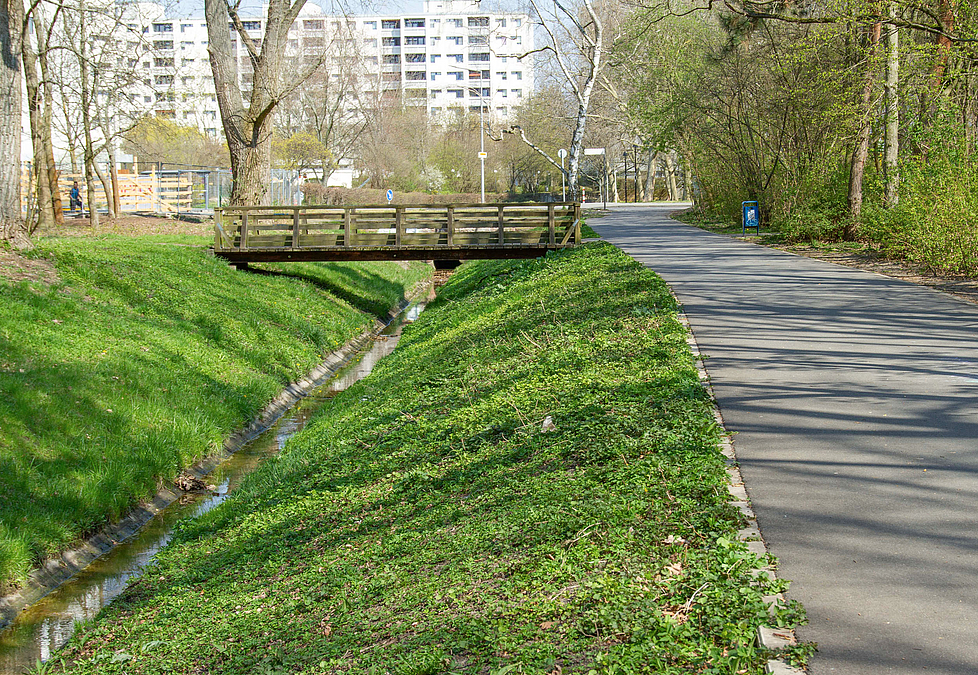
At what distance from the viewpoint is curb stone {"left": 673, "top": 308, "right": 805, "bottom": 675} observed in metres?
4.10

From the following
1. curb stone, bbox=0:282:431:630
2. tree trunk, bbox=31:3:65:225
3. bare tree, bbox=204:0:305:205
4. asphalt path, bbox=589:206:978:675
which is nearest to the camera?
asphalt path, bbox=589:206:978:675

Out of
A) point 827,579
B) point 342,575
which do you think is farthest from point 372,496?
point 827,579

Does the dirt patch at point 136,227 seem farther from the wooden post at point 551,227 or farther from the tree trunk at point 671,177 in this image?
the tree trunk at point 671,177

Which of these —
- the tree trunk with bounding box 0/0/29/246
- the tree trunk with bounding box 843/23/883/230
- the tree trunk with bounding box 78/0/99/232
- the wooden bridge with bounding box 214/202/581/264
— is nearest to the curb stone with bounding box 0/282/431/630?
the wooden bridge with bounding box 214/202/581/264

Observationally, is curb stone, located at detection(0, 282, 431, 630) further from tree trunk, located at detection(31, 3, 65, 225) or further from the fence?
the fence

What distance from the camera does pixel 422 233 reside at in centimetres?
2344

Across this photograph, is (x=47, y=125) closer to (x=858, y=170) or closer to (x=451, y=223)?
(x=451, y=223)

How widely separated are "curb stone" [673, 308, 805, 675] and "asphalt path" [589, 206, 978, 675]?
6cm

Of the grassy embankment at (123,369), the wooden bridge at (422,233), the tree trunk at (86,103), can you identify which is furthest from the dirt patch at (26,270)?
the tree trunk at (86,103)

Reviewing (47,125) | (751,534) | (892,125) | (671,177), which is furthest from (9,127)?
(671,177)

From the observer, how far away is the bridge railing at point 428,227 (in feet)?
76.8

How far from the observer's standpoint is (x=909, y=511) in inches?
228

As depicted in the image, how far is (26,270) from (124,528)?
8134 millimetres

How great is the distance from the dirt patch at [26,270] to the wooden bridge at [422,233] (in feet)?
23.3
